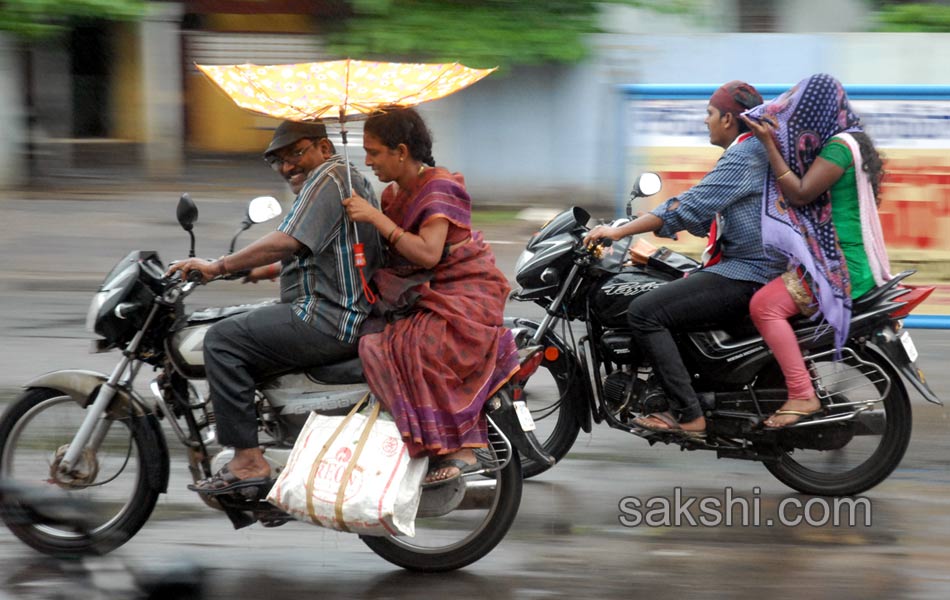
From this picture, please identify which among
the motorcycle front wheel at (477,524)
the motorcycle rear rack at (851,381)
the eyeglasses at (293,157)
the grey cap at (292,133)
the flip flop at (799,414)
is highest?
the grey cap at (292,133)

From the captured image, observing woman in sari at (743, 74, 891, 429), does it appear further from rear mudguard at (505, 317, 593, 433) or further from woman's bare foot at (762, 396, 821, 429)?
rear mudguard at (505, 317, 593, 433)

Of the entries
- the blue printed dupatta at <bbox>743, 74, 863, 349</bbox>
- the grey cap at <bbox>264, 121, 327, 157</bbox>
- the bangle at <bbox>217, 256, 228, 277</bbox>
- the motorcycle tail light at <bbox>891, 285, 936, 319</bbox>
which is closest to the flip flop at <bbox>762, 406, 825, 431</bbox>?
the blue printed dupatta at <bbox>743, 74, 863, 349</bbox>

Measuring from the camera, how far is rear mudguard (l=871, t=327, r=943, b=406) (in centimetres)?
502

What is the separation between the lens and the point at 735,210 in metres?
5.11

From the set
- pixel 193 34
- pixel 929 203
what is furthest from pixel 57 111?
pixel 929 203

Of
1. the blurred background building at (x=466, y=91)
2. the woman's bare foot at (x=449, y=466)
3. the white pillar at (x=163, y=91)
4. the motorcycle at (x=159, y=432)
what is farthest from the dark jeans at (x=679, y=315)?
the white pillar at (x=163, y=91)

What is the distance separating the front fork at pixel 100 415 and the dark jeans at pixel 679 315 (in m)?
1.96

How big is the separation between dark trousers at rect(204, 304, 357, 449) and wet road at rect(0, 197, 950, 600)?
0.53 m

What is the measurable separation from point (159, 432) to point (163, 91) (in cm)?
959

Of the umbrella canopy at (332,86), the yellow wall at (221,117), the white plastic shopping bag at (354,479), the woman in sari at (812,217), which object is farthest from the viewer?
the yellow wall at (221,117)

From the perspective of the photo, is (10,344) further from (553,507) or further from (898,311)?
(898,311)

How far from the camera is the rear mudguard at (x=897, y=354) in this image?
502 cm

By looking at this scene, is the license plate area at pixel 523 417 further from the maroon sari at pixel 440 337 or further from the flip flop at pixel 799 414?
the flip flop at pixel 799 414

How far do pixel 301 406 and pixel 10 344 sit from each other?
399cm
